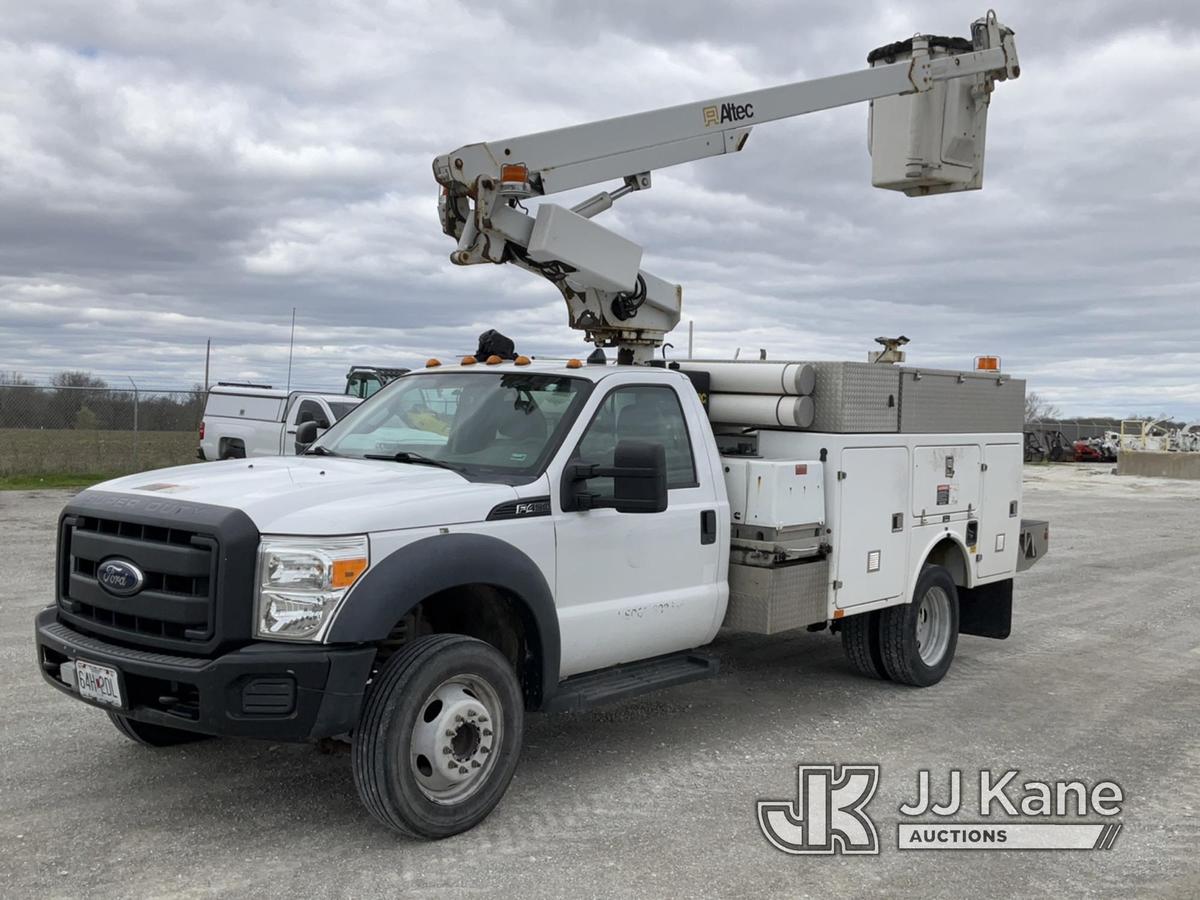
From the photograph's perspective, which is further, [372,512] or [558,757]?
[558,757]

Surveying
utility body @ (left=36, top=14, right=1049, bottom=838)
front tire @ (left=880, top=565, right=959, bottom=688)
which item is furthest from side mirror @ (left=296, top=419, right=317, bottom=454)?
front tire @ (left=880, top=565, right=959, bottom=688)

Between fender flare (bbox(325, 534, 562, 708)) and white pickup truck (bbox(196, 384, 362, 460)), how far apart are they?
1385 centimetres

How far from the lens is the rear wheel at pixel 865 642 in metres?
7.63

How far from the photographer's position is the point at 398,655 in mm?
4707

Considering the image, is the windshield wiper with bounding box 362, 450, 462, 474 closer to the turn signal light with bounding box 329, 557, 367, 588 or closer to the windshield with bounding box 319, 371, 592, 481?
the windshield with bounding box 319, 371, 592, 481

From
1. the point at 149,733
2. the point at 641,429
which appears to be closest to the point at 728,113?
the point at 641,429

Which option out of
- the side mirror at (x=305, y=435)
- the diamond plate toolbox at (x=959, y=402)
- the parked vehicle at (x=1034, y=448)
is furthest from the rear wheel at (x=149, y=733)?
the parked vehicle at (x=1034, y=448)

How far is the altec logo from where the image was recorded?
7.54m

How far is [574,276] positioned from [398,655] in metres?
2.88

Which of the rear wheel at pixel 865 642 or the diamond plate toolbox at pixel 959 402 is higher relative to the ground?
the diamond plate toolbox at pixel 959 402

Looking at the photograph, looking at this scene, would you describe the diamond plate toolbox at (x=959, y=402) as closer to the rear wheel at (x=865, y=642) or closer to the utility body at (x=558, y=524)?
the utility body at (x=558, y=524)

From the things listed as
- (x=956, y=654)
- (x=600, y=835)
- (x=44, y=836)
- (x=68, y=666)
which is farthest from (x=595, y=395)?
(x=956, y=654)

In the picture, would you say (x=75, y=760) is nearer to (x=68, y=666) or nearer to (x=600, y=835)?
(x=68, y=666)

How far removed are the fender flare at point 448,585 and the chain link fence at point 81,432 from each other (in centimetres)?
1877
